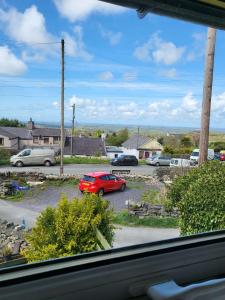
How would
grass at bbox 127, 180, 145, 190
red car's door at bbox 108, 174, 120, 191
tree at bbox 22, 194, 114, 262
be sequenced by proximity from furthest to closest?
grass at bbox 127, 180, 145, 190 → red car's door at bbox 108, 174, 120, 191 → tree at bbox 22, 194, 114, 262

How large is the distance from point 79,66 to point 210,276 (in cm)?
90

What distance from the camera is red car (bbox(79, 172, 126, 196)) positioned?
10.1ft

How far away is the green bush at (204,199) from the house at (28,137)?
1.06m

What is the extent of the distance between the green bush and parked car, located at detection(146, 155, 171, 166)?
412 cm

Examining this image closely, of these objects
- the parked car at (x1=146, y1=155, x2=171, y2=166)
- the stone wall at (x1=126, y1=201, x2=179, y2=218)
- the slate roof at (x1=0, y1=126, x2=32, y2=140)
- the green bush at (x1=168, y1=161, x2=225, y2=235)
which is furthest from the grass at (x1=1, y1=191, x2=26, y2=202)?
the parked car at (x1=146, y1=155, x2=171, y2=166)

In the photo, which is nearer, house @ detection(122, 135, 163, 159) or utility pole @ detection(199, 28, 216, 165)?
utility pole @ detection(199, 28, 216, 165)

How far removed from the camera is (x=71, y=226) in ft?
→ 5.57

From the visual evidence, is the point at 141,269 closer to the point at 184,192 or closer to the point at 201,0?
the point at 201,0

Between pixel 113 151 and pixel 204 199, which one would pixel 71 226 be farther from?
pixel 113 151

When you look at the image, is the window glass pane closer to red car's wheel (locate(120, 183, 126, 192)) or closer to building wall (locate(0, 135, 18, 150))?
building wall (locate(0, 135, 18, 150))

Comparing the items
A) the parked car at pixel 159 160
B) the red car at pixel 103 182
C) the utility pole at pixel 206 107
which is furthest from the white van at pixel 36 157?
the parked car at pixel 159 160

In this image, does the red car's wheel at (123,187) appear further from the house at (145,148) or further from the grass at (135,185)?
the house at (145,148)

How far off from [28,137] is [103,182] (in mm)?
1127

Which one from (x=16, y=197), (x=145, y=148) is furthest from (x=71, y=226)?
(x=145, y=148)
